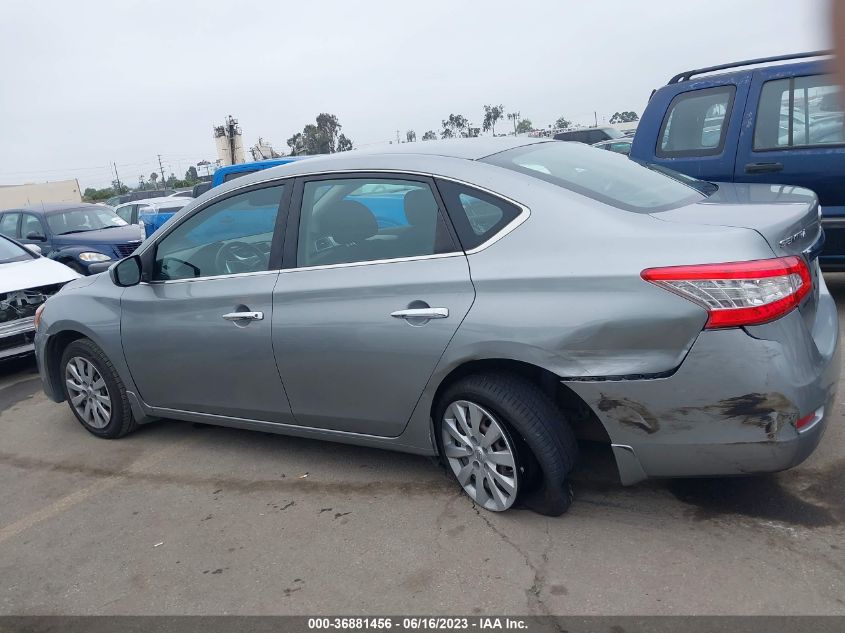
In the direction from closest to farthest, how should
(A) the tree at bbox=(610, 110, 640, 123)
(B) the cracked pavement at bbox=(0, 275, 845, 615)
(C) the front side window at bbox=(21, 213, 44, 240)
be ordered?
1. (B) the cracked pavement at bbox=(0, 275, 845, 615)
2. (C) the front side window at bbox=(21, 213, 44, 240)
3. (A) the tree at bbox=(610, 110, 640, 123)

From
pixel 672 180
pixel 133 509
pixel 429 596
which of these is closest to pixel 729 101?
pixel 672 180

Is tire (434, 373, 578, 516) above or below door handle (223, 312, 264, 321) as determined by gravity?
below

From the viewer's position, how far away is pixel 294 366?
3.84m

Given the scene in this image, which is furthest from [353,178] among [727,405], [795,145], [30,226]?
[30,226]

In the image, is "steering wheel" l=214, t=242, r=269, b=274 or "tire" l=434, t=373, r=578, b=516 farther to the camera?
"steering wheel" l=214, t=242, r=269, b=274

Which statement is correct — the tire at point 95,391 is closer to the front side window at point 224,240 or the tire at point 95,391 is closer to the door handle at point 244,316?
the front side window at point 224,240

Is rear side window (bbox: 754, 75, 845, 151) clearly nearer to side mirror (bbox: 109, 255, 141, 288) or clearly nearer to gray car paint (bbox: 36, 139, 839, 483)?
gray car paint (bbox: 36, 139, 839, 483)

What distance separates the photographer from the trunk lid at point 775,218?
2.91 m

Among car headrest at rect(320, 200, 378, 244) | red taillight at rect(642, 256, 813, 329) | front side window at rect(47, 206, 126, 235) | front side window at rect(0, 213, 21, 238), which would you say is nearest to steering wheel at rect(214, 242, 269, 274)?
car headrest at rect(320, 200, 378, 244)

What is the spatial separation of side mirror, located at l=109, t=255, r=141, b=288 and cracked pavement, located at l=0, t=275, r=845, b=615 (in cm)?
112

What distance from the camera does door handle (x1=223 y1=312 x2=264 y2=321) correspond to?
3.93 m

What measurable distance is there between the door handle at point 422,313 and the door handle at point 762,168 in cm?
373

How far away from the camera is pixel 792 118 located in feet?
19.1

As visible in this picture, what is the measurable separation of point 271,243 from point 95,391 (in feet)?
6.05
